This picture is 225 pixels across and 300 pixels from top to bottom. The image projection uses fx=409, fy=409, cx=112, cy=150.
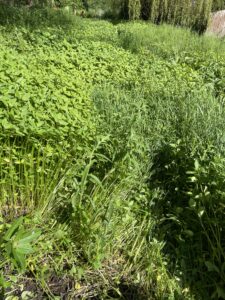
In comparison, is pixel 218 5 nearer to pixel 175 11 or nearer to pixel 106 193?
pixel 175 11

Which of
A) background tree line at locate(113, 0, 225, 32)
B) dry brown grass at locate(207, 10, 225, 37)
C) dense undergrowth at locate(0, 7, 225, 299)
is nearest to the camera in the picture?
dense undergrowth at locate(0, 7, 225, 299)

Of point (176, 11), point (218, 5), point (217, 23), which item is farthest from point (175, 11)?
point (218, 5)

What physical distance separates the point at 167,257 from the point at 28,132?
1.17m

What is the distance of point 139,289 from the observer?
2336 millimetres

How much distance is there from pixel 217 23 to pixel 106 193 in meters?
10.2

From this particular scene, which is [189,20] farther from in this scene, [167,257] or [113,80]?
[167,257]

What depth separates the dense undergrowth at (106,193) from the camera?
7.50 ft

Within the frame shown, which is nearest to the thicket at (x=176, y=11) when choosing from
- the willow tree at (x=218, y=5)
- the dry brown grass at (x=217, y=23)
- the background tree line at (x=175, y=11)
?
the background tree line at (x=175, y=11)

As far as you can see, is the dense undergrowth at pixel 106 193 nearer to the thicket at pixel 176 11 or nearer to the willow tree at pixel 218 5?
the thicket at pixel 176 11

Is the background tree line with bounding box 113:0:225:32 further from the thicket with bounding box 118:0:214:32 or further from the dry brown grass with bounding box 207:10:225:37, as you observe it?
the dry brown grass with bounding box 207:10:225:37

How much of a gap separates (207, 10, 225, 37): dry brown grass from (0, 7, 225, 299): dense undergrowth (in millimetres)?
8468

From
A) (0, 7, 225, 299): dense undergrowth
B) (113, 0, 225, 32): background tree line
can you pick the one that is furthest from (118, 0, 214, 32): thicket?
(0, 7, 225, 299): dense undergrowth

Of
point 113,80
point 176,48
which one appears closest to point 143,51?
point 176,48

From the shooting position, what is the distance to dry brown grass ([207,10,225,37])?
11.3m
